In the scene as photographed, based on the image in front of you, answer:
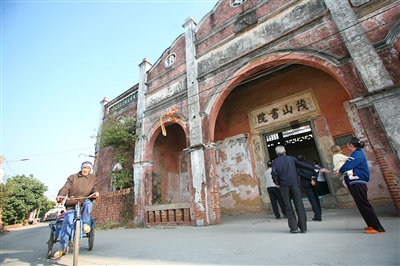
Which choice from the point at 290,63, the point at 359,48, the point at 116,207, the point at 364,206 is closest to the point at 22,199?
the point at 116,207

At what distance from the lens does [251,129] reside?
8.62 metres

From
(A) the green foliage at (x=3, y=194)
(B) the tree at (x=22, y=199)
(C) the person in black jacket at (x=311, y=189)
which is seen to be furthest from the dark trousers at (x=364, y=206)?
(B) the tree at (x=22, y=199)

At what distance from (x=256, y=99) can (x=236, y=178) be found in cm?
368

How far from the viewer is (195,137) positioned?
686 centimetres

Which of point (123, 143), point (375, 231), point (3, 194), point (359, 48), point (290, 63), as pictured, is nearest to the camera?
point (375, 231)

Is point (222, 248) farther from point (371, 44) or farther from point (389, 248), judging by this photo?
point (371, 44)

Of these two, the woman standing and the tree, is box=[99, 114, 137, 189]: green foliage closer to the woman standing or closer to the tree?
the woman standing

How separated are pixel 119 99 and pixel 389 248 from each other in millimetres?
12746

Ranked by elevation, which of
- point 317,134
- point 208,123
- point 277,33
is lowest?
point 317,134

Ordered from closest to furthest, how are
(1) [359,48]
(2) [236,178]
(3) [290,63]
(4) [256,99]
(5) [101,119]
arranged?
(1) [359,48] → (3) [290,63] → (2) [236,178] → (4) [256,99] → (5) [101,119]

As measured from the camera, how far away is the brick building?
434cm

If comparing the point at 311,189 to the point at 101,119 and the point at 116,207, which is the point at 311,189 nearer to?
the point at 116,207

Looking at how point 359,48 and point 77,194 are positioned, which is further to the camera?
point 359,48

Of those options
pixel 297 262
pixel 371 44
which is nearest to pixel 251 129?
pixel 371 44
